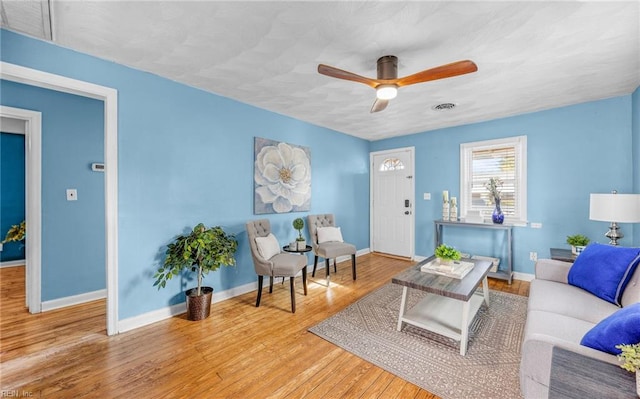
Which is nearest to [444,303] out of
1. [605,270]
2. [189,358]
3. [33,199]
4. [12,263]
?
[605,270]

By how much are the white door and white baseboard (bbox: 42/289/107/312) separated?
4598 millimetres

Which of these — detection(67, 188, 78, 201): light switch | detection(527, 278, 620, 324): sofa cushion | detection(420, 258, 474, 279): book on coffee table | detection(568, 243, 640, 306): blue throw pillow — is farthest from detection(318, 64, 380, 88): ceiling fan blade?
detection(67, 188, 78, 201): light switch

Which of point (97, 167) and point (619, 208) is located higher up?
point (97, 167)

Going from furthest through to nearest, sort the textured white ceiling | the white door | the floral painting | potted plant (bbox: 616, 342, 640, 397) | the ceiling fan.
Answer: the white door, the floral painting, the ceiling fan, the textured white ceiling, potted plant (bbox: 616, 342, 640, 397)

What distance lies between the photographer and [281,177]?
384 centimetres

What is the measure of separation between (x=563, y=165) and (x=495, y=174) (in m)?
0.80

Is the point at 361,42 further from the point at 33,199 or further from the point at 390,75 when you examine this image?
the point at 33,199

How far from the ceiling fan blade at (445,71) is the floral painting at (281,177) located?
2.08 metres

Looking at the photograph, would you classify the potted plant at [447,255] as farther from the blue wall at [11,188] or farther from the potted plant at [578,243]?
the blue wall at [11,188]

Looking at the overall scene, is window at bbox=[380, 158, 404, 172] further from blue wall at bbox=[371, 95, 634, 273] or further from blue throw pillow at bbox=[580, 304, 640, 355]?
blue throw pillow at bbox=[580, 304, 640, 355]

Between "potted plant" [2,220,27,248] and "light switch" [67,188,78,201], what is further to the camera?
"potted plant" [2,220,27,248]

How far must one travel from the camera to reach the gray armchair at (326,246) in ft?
11.9

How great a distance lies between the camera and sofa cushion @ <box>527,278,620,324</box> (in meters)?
1.80

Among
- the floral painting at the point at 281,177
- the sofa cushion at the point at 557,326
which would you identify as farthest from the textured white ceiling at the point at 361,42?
the sofa cushion at the point at 557,326
